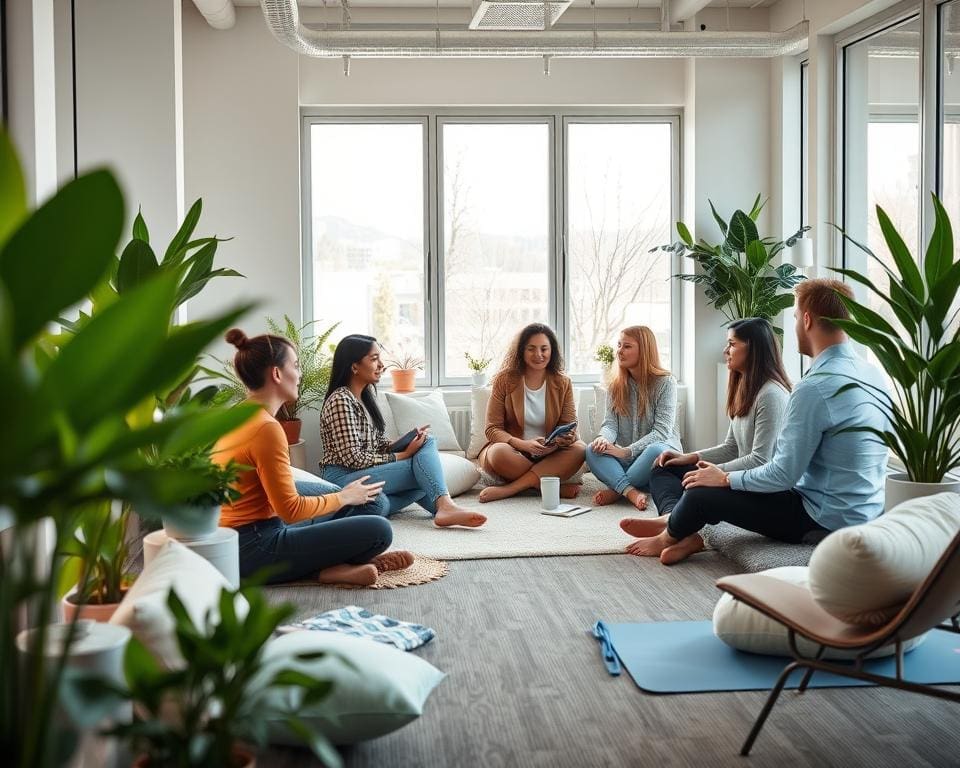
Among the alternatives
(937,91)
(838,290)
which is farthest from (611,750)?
(937,91)

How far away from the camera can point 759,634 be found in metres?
3.24

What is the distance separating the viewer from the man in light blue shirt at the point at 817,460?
3955 millimetres

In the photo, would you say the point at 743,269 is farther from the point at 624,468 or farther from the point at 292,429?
the point at 292,429

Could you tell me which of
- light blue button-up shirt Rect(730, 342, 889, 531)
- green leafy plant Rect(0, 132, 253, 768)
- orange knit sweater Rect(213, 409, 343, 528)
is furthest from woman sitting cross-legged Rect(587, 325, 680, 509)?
green leafy plant Rect(0, 132, 253, 768)

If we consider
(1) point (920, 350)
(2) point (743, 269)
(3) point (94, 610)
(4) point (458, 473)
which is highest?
(2) point (743, 269)

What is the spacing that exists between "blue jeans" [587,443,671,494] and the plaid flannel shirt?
1.29 m

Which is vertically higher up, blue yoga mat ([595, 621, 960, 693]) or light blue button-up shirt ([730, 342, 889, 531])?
light blue button-up shirt ([730, 342, 889, 531])

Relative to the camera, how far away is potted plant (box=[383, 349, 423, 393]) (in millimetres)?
7066

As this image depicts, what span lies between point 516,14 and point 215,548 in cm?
404

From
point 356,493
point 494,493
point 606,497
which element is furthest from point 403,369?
point 356,493

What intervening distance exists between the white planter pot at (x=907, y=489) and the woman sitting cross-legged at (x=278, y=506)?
1878 mm

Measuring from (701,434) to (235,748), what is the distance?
6.00 meters

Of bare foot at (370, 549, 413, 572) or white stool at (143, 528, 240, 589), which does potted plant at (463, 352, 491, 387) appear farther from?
white stool at (143, 528, 240, 589)

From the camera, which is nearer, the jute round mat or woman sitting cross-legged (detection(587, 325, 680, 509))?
the jute round mat
